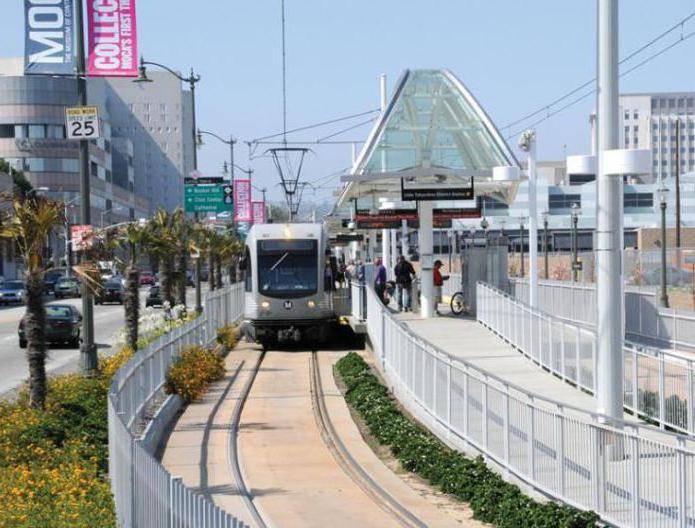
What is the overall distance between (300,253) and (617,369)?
936 inches

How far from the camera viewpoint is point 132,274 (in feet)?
95.8

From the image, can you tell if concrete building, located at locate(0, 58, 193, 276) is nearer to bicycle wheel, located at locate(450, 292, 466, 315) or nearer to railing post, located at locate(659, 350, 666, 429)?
bicycle wheel, located at locate(450, 292, 466, 315)

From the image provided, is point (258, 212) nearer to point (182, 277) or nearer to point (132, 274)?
point (182, 277)

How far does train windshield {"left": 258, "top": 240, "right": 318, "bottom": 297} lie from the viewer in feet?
120

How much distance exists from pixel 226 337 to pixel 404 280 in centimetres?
580

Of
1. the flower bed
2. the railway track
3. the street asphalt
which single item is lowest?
the street asphalt

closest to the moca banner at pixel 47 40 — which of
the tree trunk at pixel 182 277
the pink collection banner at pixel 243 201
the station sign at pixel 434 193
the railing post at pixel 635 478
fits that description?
the station sign at pixel 434 193

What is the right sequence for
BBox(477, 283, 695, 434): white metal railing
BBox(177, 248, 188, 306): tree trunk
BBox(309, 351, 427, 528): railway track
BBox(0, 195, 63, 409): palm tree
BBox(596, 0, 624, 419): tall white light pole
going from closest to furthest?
BBox(596, 0, 624, 419): tall white light pole
BBox(309, 351, 427, 528): railway track
BBox(477, 283, 695, 434): white metal railing
BBox(0, 195, 63, 409): palm tree
BBox(177, 248, 188, 306): tree trunk

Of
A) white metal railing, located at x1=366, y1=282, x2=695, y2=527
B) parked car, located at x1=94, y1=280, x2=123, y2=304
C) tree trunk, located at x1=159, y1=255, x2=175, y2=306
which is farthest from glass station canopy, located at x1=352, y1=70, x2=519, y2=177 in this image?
parked car, located at x1=94, y1=280, x2=123, y2=304

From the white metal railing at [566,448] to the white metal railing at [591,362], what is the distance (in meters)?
2.16

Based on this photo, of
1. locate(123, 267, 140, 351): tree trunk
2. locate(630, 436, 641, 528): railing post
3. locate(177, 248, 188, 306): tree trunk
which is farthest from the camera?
locate(177, 248, 188, 306): tree trunk

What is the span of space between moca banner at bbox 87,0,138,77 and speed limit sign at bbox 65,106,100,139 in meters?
0.89

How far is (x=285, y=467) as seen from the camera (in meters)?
17.1

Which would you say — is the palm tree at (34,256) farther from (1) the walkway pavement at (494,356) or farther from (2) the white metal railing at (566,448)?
(1) the walkway pavement at (494,356)
